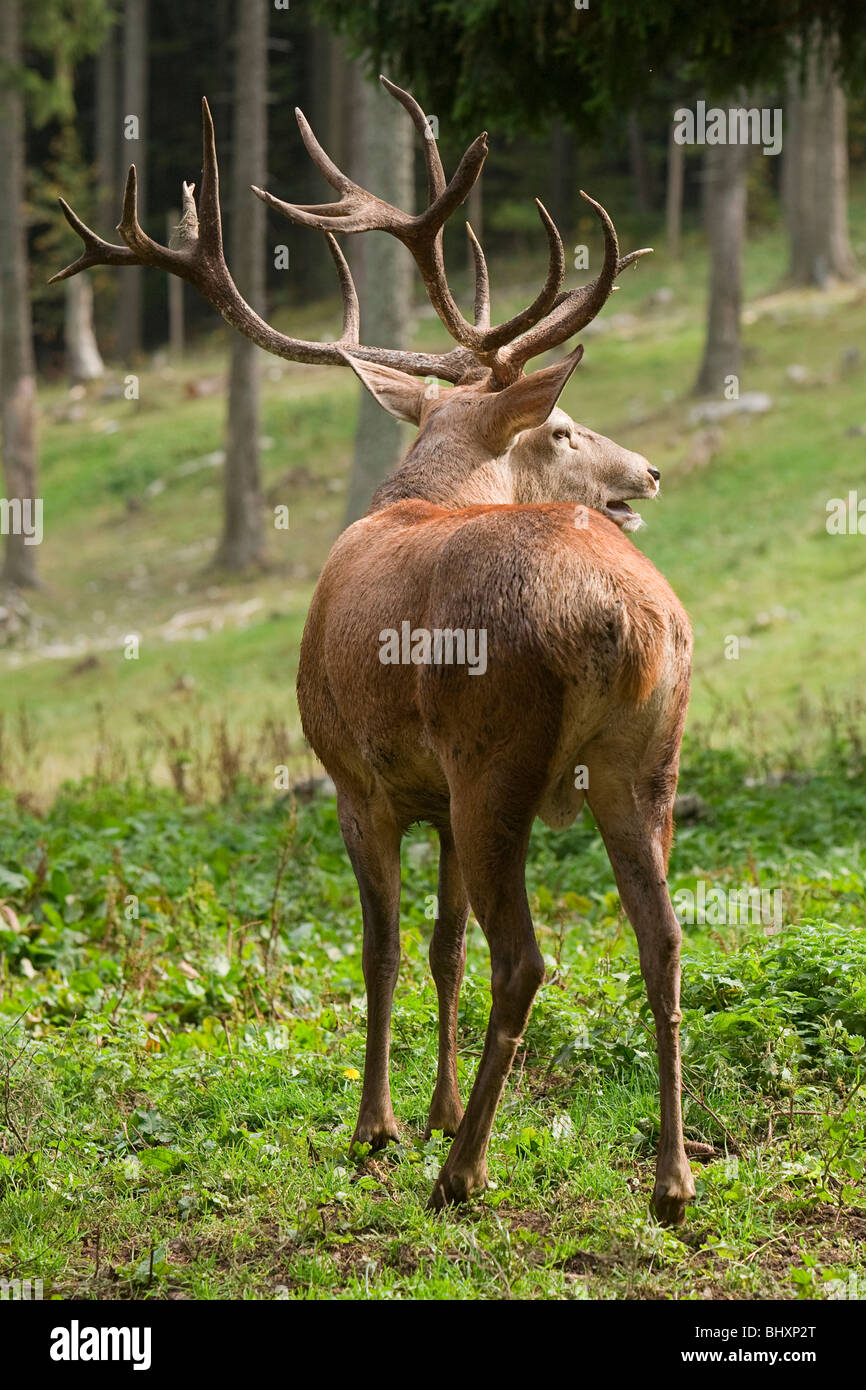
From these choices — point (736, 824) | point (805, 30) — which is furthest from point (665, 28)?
point (736, 824)

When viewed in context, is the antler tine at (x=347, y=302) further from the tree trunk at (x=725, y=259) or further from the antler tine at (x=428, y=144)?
the tree trunk at (x=725, y=259)

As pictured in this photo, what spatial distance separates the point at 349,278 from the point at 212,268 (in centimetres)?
61

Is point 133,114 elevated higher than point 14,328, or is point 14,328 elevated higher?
point 133,114

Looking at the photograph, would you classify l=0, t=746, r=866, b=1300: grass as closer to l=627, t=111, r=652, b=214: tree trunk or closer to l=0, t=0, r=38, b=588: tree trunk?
l=0, t=0, r=38, b=588: tree trunk

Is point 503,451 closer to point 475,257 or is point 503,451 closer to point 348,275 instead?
point 348,275

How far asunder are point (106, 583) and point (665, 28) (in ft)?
51.0

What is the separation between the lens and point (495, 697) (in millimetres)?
3850

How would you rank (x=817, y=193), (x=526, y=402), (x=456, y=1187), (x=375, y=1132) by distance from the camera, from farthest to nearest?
1. (x=817, y=193)
2. (x=526, y=402)
3. (x=375, y=1132)
4. (x=456, y=1187)

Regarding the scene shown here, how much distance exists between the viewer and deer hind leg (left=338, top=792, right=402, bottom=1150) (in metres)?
4.61

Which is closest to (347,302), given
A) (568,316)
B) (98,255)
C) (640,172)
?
(98,255)

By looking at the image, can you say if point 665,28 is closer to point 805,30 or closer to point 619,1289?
point 805,30

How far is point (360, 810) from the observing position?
466 cm

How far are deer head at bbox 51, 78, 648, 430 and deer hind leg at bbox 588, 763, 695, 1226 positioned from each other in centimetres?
160

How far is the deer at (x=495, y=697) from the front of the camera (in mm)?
3857
